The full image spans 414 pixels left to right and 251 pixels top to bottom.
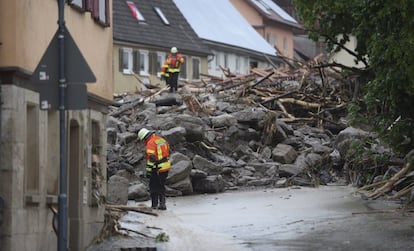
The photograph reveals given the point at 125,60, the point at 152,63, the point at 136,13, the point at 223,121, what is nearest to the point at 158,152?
the point at 223,121

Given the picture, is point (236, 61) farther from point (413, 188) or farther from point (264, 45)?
point (413, 188)

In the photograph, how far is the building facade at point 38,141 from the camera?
567 inches

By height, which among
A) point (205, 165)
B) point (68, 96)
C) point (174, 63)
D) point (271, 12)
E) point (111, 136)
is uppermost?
point (271, 12)

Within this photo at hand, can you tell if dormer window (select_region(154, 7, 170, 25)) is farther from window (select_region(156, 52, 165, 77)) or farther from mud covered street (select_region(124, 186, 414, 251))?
mud covered street (select_region(124, 186, 414, 251))

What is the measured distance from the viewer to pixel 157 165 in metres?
24.4

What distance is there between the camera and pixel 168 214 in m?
23.3

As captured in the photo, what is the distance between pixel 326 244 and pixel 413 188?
5293mm

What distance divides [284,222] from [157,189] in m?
3.71

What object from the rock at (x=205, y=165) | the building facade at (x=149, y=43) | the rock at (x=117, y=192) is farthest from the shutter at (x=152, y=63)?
the rock at (x=117, y=192)

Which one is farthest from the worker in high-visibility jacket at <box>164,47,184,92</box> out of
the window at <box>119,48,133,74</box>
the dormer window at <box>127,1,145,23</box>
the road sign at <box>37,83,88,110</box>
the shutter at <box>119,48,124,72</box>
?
the road sign at <box>37,83,88,110</box>

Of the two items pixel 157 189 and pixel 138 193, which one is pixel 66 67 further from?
pixel 138 193

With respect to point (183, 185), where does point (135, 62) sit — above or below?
above

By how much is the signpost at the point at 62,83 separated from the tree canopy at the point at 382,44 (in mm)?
6984

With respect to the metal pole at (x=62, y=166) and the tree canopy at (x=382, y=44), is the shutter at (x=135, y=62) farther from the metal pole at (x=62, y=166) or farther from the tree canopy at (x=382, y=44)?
the metal pole at (x=62, y=166)
